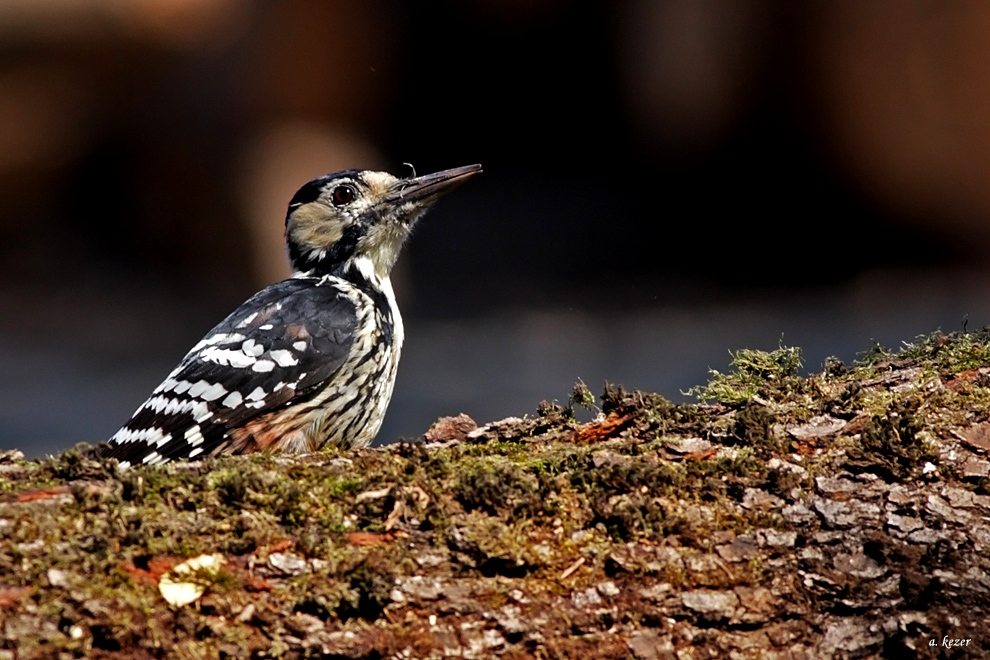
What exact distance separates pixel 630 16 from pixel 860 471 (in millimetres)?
6899

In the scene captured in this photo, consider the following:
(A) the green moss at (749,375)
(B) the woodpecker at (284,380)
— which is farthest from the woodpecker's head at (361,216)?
(A) the green moss at (749,375)

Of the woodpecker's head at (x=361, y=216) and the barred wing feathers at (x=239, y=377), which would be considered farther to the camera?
the woodpecker's head at (x=361, y=216)

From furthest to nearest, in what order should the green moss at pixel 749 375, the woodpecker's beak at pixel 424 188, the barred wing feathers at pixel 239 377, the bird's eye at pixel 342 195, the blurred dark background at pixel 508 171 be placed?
the blurred dark background at pixel 508 171 < the bird's eye at pixel 342 195 < the woodpecker's beak at pixel 424 188 < the barred wing feathers at pixel 239 377 < the green moss at pixel 749 375

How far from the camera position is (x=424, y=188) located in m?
4.99

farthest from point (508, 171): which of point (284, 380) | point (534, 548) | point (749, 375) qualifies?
point (534, 548)

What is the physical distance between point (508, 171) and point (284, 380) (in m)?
5.64

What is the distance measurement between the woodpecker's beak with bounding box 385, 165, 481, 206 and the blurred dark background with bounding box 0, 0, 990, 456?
11.3ft

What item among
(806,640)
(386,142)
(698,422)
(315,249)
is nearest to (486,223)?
(386,142)

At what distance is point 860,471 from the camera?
2.81 metres

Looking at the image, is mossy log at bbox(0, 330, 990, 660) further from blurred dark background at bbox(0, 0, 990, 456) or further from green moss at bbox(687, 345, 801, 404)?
blurred dark background at bbox(0, 0, 990, 456)

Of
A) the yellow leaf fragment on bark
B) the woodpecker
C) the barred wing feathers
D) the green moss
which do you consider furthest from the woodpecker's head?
the yellow leaf fragment on bark

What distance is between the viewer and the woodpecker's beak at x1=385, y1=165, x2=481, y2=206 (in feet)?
16.2

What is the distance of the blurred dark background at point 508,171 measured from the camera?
866 centimetres

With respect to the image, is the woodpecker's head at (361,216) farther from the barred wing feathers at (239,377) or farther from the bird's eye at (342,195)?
the barred wing feathers at (239,377)
